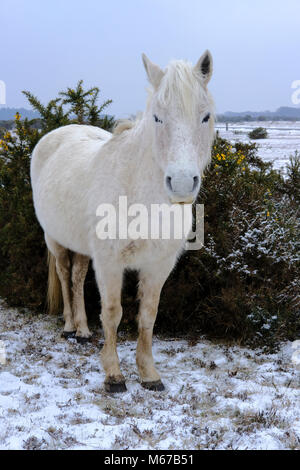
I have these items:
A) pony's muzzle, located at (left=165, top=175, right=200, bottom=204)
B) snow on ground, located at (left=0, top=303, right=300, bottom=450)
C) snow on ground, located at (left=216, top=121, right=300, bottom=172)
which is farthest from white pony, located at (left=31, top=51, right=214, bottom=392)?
snow on ground, located at (left=216, top=121, right=300, bottom=172)

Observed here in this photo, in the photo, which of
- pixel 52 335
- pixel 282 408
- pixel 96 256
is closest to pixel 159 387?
pixel 282 408

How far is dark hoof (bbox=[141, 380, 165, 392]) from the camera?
3.20 m

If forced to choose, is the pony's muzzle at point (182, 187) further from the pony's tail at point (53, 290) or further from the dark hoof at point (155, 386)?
the pony's tail at point (53, 290)

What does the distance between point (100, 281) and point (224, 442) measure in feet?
4.71

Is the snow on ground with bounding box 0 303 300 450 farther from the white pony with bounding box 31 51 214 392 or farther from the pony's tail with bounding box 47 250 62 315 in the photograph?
the pony's tail with bounding box 47 250 62 315

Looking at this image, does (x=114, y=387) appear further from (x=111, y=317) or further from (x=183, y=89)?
(x=183, y=89)

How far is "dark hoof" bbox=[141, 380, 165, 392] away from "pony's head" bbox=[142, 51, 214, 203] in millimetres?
1712

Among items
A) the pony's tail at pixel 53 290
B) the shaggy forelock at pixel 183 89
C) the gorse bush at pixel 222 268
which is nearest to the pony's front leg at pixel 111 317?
the gorse bush at pixel 222 268

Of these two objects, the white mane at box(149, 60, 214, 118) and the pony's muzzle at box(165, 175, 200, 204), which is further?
the white mane at box(149, 60, 214, 118)

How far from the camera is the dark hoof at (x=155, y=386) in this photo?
10.5 ft

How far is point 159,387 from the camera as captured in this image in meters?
3.21

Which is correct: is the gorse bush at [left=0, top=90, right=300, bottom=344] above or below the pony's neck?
below

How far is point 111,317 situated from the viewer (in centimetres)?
324

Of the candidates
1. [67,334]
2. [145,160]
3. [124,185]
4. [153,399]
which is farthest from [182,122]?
[67,334]
